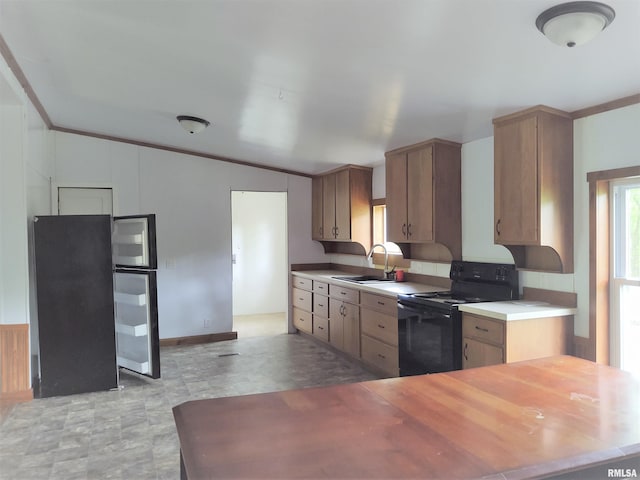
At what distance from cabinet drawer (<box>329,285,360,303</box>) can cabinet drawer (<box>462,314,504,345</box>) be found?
1566 millimetres

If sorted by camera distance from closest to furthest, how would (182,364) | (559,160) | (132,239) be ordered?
(559,160) → (132,239) → (182,364)

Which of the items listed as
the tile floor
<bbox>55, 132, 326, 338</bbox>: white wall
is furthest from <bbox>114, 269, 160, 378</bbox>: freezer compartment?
<bbox>55, 132, 326, 338</bbox>: white wall

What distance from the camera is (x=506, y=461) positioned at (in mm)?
1058

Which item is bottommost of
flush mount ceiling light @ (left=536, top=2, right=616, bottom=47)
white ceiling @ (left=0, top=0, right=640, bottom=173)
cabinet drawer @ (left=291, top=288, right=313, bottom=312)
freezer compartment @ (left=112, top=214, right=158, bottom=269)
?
cabinet drawer @ (left=291, top=288, right=313, bottom=312)

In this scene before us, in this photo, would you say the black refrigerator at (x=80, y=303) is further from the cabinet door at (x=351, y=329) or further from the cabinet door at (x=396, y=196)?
the cabinet door at (x=396, y=196)

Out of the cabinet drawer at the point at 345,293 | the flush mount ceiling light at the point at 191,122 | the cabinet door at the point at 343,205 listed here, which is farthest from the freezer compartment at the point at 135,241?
the cabinet door at the point at 343,205

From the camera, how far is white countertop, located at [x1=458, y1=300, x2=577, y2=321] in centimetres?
297

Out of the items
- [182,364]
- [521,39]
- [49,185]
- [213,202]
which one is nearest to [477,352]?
[521,39]

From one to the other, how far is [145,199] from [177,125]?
146 centimetres

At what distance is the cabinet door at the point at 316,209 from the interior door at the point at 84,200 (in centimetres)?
→ 270

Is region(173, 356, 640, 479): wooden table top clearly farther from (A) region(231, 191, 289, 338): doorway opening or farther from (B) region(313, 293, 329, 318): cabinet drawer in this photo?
(A) region(231, 191, 289, 338): doorway opening

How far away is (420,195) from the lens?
422cm

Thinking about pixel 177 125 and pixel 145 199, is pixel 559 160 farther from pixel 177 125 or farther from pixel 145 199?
pixel 145 199

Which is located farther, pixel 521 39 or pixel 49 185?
pixel 49 185
